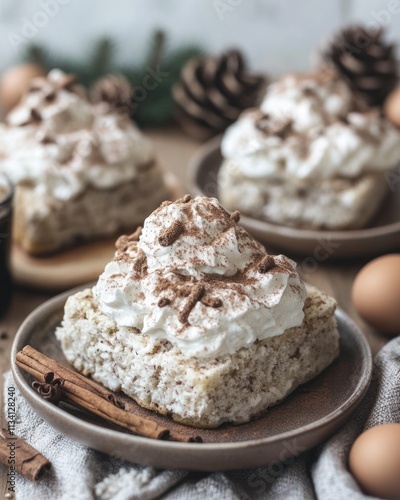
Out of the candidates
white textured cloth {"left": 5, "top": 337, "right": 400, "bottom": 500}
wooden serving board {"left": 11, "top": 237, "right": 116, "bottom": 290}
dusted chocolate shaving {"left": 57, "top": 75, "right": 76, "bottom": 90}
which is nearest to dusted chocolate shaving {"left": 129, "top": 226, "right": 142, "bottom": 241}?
white textured cloth {"left": 5, "top": 337, "right": 400, "bottom": 500}

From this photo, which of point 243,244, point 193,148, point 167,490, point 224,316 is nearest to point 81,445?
point 167,490

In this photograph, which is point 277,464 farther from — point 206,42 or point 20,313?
point 206,42

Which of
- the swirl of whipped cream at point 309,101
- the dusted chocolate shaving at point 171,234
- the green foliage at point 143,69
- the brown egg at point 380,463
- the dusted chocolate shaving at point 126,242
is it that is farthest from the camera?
the green foliage at point 143,69

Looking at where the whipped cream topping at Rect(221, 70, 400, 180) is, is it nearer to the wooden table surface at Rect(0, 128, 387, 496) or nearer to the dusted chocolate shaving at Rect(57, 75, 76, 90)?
the wooden table surface at Rect(0, 128, 387, 496)

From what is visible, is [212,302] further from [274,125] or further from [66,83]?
[66,83]

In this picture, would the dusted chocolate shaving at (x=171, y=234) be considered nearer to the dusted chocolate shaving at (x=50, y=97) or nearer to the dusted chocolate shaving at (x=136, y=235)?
the dusted chocolate shaving at (x=136, y=235)

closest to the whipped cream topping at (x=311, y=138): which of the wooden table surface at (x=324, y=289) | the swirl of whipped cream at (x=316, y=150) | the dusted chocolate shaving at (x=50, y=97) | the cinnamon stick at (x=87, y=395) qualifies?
the swirl of whipped cream at (x=316, y=150)
